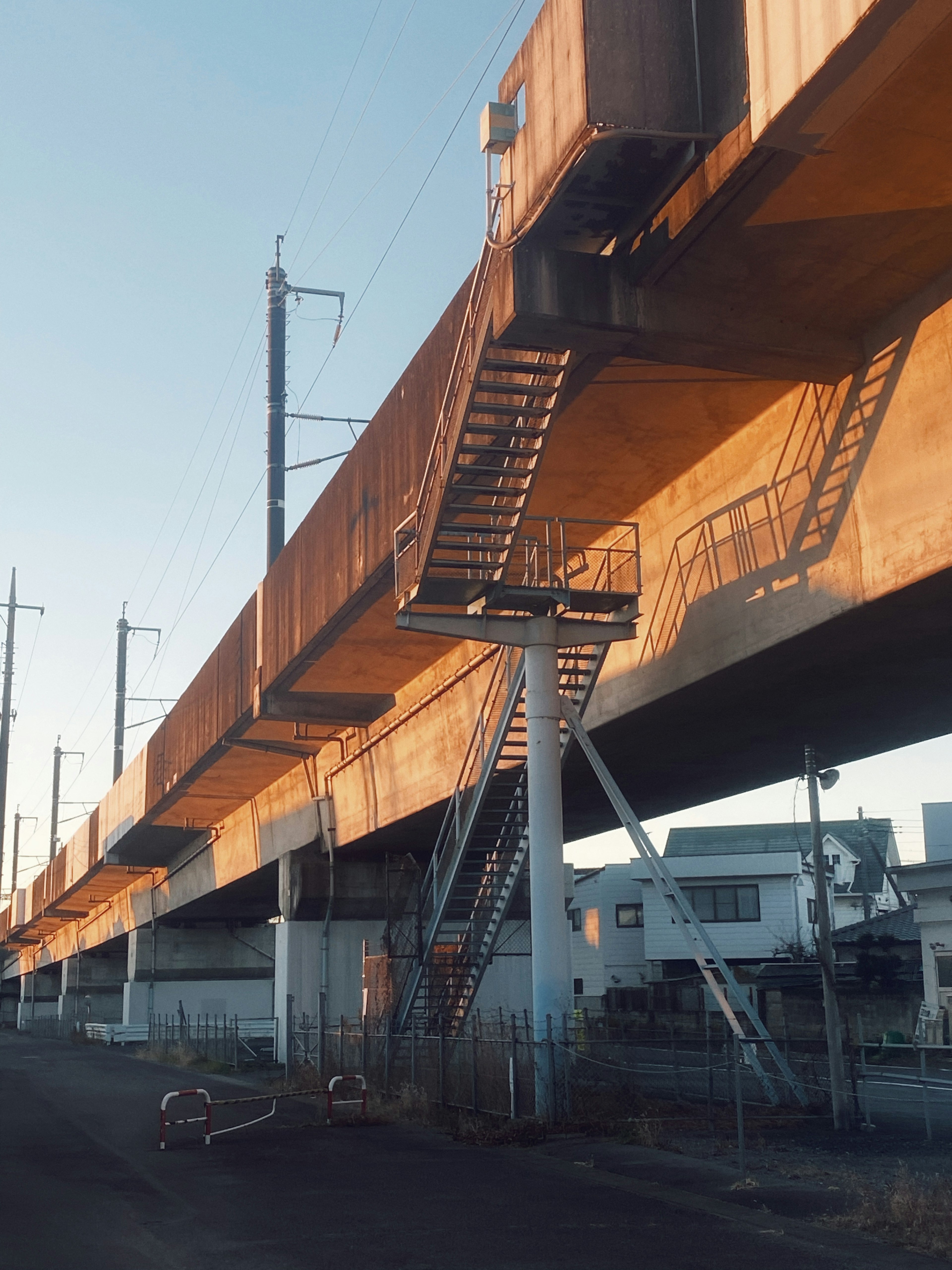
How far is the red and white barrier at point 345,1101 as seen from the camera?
67.3 ft

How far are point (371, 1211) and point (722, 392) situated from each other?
9431 millimetres

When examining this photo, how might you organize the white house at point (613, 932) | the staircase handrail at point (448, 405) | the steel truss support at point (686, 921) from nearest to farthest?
the staircase handrail at point (448, 405)
the steel truss support at point (686, 921)
the white house at point (613, 932)

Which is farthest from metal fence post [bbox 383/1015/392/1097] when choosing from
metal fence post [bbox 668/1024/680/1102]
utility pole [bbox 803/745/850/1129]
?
utility pole [bbox 803/745/850/1129]

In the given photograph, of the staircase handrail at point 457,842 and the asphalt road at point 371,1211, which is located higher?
the staircase handrail at point 457,842

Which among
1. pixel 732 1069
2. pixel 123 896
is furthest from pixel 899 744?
pixel 123 896

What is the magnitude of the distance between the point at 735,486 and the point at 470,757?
7468 millimetres

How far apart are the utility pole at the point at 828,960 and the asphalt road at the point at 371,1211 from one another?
10.5 ft

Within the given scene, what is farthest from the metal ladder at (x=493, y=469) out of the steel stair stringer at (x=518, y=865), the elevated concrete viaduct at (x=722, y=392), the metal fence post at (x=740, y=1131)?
the metal fence post at (x=740, y=1131)

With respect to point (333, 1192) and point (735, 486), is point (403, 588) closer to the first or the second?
point (735, 486)

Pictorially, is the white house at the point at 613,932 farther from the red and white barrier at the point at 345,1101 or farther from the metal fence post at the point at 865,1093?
the red and white barrier at the point at 345,1101

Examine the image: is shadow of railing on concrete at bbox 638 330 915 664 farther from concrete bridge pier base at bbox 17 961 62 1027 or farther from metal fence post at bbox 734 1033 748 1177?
concrete bridge pier base at bbox 17 961 62 1027

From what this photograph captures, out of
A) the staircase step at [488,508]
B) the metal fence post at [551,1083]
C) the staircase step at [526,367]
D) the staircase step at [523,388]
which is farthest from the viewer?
the metal fence post at [551,1083]

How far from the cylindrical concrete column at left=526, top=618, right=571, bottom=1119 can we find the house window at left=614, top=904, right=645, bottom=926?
40504 millimetres

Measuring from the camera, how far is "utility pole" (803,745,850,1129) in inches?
673
